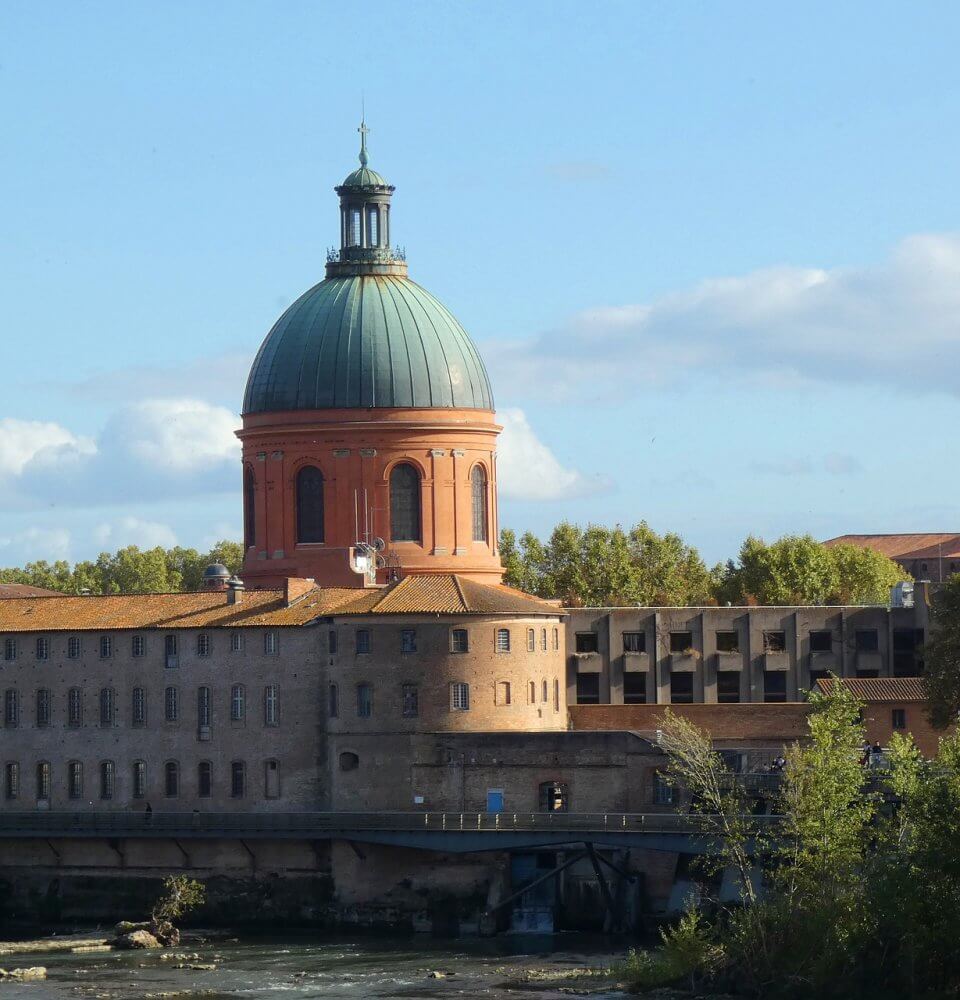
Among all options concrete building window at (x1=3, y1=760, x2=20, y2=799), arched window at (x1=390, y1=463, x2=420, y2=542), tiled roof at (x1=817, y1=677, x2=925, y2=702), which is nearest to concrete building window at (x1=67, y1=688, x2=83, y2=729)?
concrete building window at (x1=3, y1=760, x2=20, y2=799)

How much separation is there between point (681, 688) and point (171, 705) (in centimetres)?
2376

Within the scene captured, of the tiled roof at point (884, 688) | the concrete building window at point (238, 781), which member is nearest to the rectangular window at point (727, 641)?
the tiled roof at point (884, 688)

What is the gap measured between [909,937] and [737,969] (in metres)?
6.64

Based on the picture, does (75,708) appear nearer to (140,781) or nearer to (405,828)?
(140,781)

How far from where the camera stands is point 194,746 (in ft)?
347

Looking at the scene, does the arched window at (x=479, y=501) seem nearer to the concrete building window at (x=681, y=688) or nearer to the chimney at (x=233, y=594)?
the concrete building window at (x=681, y=688)

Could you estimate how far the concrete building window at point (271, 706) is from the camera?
104312 mm

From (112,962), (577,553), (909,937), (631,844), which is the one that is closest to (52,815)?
(112,962)

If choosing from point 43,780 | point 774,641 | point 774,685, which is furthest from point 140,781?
point 774,641

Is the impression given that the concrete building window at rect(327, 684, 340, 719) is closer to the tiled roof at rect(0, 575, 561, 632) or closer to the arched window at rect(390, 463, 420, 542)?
the tiled roof at rect(0, 575, 561, 632)

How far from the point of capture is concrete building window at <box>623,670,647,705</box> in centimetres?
12019

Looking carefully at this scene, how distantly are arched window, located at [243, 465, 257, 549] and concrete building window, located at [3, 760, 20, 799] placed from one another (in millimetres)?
14375

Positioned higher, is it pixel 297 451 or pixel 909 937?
pixel 297 451

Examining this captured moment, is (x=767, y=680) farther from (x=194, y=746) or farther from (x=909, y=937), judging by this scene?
(x=909, y=937)
